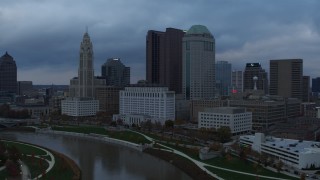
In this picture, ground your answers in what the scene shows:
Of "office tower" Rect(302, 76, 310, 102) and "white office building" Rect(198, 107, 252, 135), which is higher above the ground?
"office tower" Rect(302, 76, 310, 102)

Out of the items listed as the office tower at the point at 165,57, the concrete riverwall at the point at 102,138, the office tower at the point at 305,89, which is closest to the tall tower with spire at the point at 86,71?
the office tower at the point at 165,57

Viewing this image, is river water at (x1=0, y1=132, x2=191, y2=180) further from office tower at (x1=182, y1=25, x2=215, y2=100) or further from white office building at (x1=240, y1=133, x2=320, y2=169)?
office tower at (x1=182, y1=25, x2=215, y2=100)

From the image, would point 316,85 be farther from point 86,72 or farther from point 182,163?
point 182,163

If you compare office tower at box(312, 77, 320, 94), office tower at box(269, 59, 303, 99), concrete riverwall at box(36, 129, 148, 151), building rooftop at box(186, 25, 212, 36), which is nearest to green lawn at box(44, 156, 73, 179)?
concrete riverwall at box(36, 129, 148, 151)

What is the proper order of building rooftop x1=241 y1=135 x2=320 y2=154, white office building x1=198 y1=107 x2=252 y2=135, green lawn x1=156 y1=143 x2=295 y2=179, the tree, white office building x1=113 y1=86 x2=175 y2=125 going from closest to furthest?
green lawn x1=156 y1=143 x2=295 y2=179, building rooftop x1=241 y1=135 x2=320 y2=154, the tree, white office building x1=198 y1=107 x2=252 y2=135, white office building x1=113 y1=86 x2=175 y2=125

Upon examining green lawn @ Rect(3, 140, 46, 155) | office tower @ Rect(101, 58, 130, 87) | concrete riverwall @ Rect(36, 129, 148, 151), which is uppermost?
office tower @ Rect(101, 58, 130, 87)

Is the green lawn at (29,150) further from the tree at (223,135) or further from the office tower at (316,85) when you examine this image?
the office tower at (316,85)

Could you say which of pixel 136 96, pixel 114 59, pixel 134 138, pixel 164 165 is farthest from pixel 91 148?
pixel 114 59

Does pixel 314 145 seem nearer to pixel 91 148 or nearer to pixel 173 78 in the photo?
pixel 91 148

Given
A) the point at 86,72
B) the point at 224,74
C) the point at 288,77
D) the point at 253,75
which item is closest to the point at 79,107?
the point at 86,72
